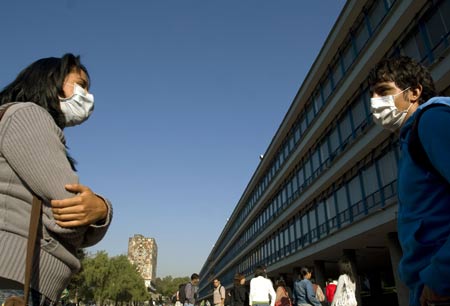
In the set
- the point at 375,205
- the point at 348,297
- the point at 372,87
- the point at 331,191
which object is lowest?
the point at 348,297

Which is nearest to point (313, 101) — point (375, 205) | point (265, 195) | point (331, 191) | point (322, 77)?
point (322, 77)

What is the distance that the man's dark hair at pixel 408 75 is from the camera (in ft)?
7.24

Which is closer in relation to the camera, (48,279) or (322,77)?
(48,279)

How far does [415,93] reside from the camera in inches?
87.2

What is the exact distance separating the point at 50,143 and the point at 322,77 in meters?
25.3

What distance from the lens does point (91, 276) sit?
2121 inches

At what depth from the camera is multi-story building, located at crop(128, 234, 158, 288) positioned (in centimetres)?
18125

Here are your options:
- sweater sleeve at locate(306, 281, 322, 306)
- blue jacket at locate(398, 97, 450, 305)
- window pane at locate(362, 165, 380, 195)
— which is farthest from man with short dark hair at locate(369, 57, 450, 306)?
window pane at locate(362, 165, 380, 195)

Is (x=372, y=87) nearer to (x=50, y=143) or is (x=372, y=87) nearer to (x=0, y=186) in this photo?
(x=50, y=143)

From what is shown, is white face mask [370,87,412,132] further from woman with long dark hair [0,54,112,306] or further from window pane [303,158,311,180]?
window pane [303,158,311,180]

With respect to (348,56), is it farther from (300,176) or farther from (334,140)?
(300,176)

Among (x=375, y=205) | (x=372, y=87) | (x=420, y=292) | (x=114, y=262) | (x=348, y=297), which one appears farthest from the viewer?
(x=114, y=262)

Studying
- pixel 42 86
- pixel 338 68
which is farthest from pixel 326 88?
pixel 42 86

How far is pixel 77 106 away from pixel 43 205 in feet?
2.14
